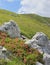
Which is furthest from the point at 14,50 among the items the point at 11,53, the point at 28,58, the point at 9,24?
the point at 9,24

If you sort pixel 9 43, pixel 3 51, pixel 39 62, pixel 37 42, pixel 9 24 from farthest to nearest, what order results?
pixel 9 24, pixel 37 42, pixel 9 43, pixel 39 62, pixel 3 51

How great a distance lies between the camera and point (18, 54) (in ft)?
Result: 119

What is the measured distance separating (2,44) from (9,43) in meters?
1.31

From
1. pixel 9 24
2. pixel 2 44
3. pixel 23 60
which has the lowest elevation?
pixel 23 60

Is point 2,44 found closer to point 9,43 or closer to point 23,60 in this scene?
point 9,43

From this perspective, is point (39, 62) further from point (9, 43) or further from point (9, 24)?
point (9, 24)

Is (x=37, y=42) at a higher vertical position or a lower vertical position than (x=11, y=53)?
higher

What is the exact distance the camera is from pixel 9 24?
50.4 m

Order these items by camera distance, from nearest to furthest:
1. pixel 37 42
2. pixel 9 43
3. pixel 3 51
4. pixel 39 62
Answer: pixel 3 51 < pixel 39 62 < pixel 9 43 < pixel 37 42

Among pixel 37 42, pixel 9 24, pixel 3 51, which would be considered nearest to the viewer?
pixel 3 51

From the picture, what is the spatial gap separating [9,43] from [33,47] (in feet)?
12.8

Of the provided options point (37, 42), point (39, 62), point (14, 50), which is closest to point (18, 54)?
point (14, 50)

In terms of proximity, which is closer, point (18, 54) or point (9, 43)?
point (18, 54)

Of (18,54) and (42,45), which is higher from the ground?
(42,45)
